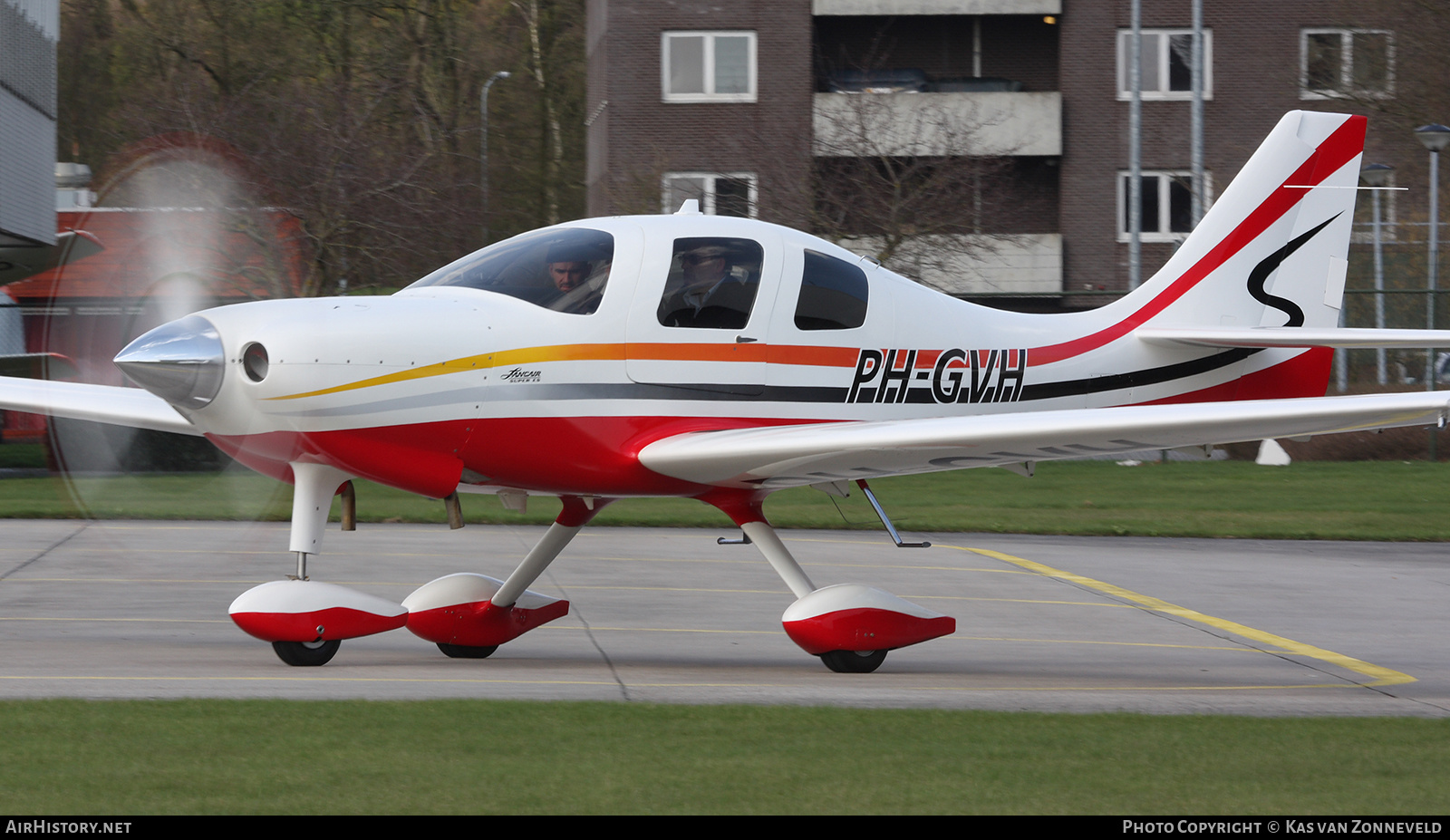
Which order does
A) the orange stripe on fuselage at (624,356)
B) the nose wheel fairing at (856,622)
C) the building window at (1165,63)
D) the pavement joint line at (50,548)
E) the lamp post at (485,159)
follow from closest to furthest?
1. the orange stripe on fuselage at (624,356)
2. the nose wheel fairing at (856,622)
3. the pavement joint line at (50,548)
4. the lamp post at (485,159)
5. the building window at (1165,63)

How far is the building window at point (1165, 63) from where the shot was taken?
127ft

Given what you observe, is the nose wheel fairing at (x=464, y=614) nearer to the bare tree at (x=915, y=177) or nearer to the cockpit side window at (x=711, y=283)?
the cockpit side window at (x=711, y=283)

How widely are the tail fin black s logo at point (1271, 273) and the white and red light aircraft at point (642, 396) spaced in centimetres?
73

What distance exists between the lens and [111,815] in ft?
16.3

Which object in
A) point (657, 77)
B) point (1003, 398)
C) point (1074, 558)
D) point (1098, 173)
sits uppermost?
point (657, 77)

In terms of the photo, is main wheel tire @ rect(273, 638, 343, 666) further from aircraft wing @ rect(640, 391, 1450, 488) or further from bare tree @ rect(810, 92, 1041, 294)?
bare tree @ rect(810, 92, 1041, 294)

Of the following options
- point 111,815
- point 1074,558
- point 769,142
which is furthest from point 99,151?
point 111,815

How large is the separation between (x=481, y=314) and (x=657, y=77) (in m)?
31.2

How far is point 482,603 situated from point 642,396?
1849 millimetres

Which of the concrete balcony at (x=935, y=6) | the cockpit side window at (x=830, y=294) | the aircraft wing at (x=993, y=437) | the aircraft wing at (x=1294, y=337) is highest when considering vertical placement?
the concrete balcony at (x=935, y=6)

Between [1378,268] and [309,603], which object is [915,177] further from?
[309,603]

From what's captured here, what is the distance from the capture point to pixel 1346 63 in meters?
36.5

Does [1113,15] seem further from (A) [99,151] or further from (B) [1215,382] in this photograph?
(B) [1215,382]

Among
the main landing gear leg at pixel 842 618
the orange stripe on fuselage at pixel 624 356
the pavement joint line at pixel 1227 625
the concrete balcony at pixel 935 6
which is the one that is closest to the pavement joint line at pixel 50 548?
the orange stripe on fuselage at pixel 624 356
